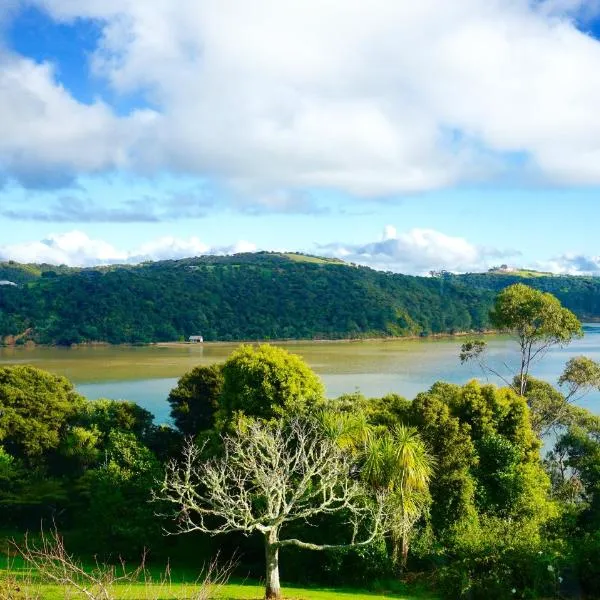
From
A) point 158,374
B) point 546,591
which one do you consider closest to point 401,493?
point 546,591

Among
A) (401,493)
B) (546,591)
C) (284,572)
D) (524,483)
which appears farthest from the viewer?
(524,483)

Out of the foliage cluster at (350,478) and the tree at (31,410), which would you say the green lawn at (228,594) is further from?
the tree at (31,410)

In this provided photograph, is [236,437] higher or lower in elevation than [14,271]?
Result: lower

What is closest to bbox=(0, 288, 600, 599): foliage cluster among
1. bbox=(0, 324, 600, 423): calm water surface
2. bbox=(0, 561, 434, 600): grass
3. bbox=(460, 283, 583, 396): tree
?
bbox=(0, 561, 434, 600): grass

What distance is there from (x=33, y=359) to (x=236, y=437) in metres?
61.6

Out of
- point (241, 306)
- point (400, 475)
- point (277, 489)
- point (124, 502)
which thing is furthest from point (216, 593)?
point (241, 306)

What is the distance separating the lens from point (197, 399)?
2719 cm

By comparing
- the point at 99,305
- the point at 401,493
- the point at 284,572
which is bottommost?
the point at 284,572

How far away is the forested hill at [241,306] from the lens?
3903 inches

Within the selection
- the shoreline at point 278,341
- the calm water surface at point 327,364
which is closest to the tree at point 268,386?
the calm water surface at point 327,364

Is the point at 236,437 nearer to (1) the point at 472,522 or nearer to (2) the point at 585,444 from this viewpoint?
(1) the point at 472,522

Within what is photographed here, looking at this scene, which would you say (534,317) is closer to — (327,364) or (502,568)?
(502,568)

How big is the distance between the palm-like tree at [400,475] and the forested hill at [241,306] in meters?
83.3

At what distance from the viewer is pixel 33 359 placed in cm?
7400
